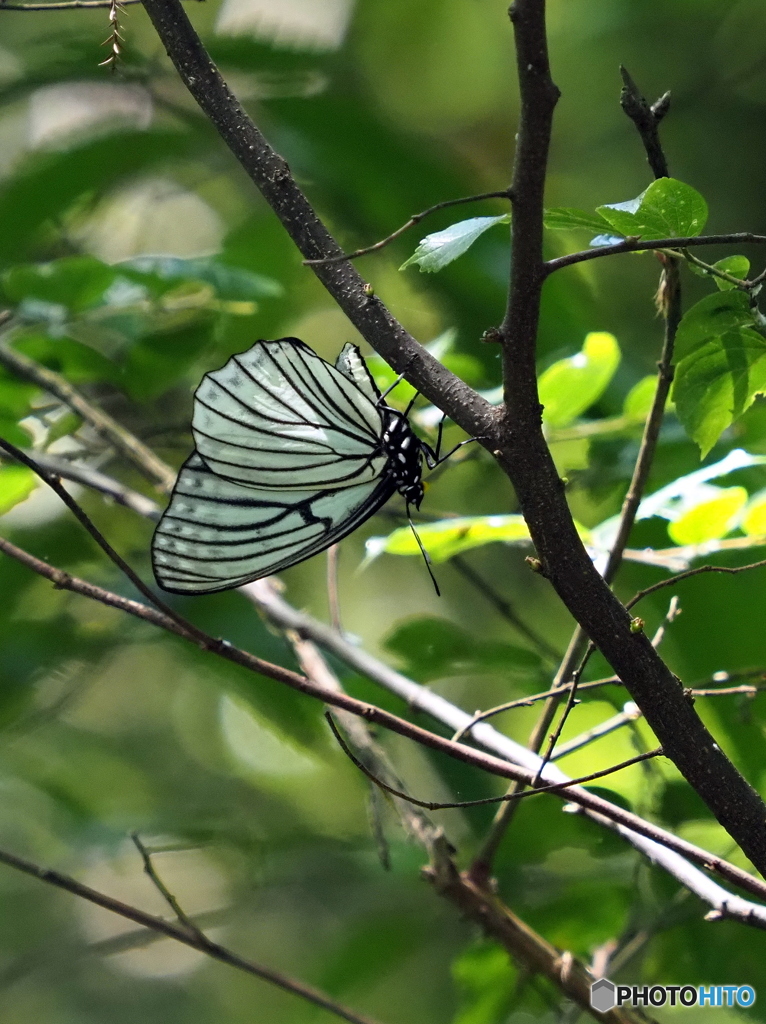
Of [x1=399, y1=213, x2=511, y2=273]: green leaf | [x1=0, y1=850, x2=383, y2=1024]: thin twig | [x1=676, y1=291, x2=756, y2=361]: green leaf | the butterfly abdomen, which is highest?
the butterfly abdomen

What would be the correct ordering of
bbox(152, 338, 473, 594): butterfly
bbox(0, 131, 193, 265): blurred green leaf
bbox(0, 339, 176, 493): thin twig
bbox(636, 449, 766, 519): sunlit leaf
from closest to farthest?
bbox(636, 449, 766, 519): sunlit leaf
bbox(152, 338, 473, 594): butterfly
bbox(0, 339, 176, 493): thin twig
bbox(0, 131, 193, 265): blurred green leaf

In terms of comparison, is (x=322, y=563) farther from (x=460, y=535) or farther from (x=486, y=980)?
(x=460, y=535)

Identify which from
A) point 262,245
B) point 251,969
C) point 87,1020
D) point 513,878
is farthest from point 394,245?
point 87,1020

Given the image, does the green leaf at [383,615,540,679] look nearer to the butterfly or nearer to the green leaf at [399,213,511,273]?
the butterfly

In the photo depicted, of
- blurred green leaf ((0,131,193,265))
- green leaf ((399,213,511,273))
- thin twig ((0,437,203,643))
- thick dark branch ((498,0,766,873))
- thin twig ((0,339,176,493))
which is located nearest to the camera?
thick dark branch ((498,0,766,873))

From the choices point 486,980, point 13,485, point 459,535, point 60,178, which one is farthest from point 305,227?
point 60,178

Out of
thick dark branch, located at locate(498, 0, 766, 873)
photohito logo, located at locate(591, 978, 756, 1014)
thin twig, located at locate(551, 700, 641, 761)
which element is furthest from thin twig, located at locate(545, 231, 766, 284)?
photohito logo, located at locate(591, 978, 756, 1014)

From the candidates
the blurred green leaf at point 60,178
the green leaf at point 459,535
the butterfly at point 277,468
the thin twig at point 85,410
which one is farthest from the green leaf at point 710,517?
the blurred green leaf at point 60,178

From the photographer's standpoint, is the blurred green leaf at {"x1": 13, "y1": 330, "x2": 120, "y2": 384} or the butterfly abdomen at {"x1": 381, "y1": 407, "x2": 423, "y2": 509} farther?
the blurred green leaf at {"x1": 13, "y1": 330, "x2": 120, "y2": 384}
